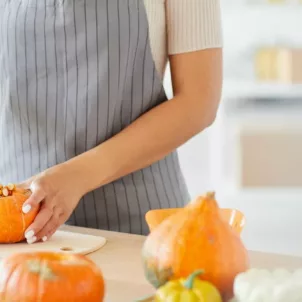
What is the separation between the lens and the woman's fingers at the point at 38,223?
1.17m

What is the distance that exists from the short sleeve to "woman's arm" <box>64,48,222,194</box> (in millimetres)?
15

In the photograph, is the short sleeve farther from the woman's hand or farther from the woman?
the woman's hand

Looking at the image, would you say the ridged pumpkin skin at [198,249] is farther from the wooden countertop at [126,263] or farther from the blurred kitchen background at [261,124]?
the blurred kitchen background at [261,124]

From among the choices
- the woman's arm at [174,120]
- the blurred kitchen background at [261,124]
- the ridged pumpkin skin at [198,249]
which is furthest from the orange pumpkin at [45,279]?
the blurred kitchen background at [261,124]

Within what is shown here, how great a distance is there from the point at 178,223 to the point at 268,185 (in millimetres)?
2904

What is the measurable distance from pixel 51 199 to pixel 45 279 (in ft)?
1.42

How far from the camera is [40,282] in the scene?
76 cm

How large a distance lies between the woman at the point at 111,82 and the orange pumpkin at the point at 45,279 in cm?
59

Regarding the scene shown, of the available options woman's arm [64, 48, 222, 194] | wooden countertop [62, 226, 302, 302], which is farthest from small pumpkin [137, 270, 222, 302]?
woman's arm [64, 48, 222, 194]

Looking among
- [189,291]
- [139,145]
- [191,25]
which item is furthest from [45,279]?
[191,25]

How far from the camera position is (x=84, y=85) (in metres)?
1.40

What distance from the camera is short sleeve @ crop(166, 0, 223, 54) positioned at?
4.58ft

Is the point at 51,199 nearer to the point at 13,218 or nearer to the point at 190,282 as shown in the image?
the point at 13,218

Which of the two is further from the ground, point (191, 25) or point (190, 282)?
point (191, 25)
